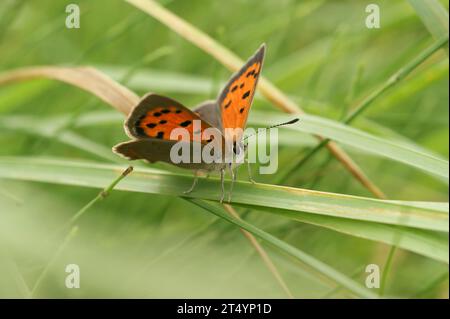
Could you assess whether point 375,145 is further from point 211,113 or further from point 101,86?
point 101,86

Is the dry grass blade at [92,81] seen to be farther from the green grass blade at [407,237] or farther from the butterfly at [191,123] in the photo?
the green grass blade at [407,237]

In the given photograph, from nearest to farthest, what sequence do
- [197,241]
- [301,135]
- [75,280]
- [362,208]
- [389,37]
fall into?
[362,208], [75,280], [197,241], [301,135], [389,37]

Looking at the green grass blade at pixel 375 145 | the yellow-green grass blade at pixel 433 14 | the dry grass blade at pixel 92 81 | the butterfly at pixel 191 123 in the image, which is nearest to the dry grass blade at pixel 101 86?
the dry grass blade at pixel 92 81

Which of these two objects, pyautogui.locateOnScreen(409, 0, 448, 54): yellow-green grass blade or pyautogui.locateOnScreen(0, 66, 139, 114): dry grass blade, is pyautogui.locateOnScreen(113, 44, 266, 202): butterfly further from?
pyautogui.locateOnScreen(409, 0, 448, 54): yellow-green grass blade

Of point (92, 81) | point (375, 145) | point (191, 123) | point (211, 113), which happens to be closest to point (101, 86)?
point (92, 81)

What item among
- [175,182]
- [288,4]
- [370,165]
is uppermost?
[288,4]

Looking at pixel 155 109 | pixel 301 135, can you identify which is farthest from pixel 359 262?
pixel 155 109

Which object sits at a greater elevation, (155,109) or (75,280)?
(155,109)

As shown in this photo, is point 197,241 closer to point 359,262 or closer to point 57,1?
point 359,262
